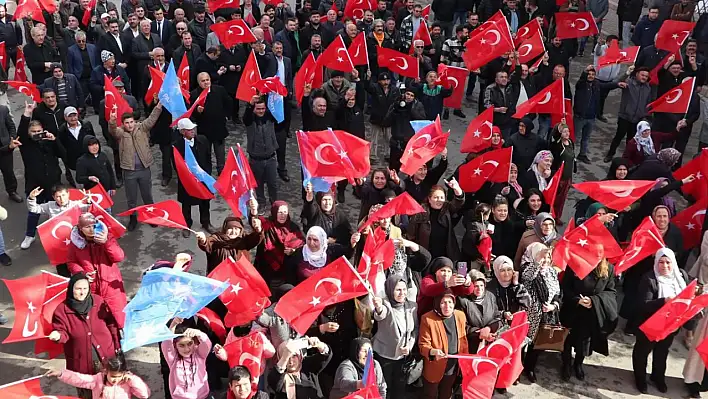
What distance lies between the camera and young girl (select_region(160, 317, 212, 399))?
598 cm

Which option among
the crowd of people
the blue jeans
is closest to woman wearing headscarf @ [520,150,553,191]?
the crowd of people

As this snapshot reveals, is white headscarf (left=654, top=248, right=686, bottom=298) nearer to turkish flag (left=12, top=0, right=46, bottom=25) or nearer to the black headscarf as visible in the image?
the black headscarf

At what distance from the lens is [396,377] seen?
664 centimetres

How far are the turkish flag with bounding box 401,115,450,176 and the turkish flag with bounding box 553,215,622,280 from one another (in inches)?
87.0

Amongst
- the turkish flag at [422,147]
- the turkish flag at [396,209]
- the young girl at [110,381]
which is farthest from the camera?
the turkish flag at [422,147]

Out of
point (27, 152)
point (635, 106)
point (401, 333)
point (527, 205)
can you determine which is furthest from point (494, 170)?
point (27, 152)

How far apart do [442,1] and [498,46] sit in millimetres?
4491

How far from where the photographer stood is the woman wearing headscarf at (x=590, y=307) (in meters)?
7.18

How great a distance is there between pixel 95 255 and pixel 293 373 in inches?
95.7

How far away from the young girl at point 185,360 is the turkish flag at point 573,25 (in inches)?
378

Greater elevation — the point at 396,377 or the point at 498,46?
the point at 498,46

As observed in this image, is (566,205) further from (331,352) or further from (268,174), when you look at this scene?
(331,352)

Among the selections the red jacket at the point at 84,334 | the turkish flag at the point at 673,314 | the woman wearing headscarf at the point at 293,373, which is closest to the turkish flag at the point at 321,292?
the woman wearing headscarf at the point at 293,373

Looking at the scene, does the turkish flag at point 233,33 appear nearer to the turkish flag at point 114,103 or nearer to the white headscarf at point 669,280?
the turkish flag at point 114,103
